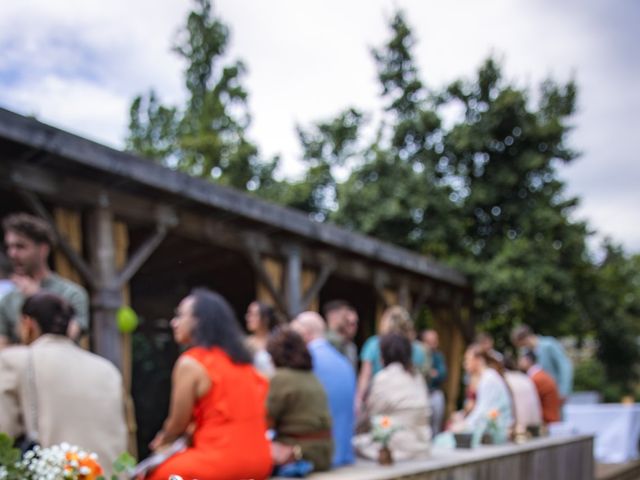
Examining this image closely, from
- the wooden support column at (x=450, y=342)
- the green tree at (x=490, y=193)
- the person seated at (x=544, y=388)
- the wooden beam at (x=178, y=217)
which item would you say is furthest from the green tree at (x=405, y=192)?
the person seated at (x=544, y=388)

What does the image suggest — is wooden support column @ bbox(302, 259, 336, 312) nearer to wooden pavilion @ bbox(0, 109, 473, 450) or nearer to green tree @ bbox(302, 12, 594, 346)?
wooden pavilion @ bbox(0, 109, 473, 450)

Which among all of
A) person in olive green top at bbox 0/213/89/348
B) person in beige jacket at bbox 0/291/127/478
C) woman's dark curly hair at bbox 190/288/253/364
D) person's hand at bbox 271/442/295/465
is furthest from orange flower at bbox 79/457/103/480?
person's hand at bbox 271/442/295/465

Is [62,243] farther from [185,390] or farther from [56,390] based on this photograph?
[56,390]

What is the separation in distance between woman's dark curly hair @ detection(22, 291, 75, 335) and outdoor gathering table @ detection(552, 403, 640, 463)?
8246mm

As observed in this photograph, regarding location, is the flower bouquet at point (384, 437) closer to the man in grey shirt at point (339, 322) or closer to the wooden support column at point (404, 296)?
the man in grey shirt at point (339, 322)

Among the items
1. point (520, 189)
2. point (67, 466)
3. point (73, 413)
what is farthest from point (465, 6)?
point (520, 189)

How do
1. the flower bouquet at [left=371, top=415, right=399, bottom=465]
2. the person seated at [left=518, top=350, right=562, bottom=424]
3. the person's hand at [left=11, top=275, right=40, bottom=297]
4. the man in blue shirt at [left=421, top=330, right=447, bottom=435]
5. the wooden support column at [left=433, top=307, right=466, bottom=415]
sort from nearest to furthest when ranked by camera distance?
the person's hand at [left=11, top=275, right=40, bottom=297], the flower bouquet at [left=371, top=415, right=399, bottom=465], the person seated at [left=518, top=350, right=562, bottom=424], the man in blue shirt at [left=421, top=330, right=447, bottom=435], the wooden support column at [left=433, top=307, right=466, bottom=415]

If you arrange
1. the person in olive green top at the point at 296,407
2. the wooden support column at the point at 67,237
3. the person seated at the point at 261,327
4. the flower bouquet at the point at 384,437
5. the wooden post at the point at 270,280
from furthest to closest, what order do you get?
the wooden post at the point at 270,280
the wooden support column at the point at 67,237
the person seated at the point at 261,327
the flower bouquet at the point at 384,437
the person in olive green top at the point at 296,407

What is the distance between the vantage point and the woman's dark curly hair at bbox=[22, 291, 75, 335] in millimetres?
2938

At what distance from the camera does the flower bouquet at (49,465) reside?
5.34ft

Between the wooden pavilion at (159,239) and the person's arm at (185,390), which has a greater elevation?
the wooden pavilion at (159,239)

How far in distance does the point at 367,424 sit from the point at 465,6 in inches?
102

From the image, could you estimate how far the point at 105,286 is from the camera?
245 inches

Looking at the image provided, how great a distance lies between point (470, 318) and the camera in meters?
14.5
